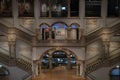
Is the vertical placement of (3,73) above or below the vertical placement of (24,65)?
below

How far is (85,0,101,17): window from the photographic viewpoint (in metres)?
49.6

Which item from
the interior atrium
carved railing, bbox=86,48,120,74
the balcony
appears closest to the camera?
carved railing, bbox=86,48,120,74

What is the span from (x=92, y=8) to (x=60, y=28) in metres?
5.01

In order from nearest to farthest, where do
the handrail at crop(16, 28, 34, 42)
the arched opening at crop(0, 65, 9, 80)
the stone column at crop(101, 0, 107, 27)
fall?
the arched opening at crop(0, 65, 9, 80) < the handrail at crop(16, 28, 34, 42) < the stone column at crop(101, 0, 107, 27)

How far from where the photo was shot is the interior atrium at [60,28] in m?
47.9

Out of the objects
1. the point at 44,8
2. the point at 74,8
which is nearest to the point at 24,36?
the point at 44,8

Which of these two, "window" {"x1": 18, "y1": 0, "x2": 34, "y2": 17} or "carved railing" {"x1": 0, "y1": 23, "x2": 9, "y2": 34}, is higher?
"window" {"x1": 18, "y1": 0, "x2": 34, "y2": 17}

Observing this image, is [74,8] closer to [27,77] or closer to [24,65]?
[24,65]

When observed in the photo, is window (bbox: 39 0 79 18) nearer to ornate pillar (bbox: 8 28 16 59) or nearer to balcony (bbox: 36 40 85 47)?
balcony (bbox: 36 40 85 47)

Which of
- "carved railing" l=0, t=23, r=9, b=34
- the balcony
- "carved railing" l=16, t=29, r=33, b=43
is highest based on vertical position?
"carved railing" l=0, t=23, r=9, b=34

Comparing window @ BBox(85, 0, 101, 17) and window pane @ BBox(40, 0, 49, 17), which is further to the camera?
window @ BBox(85, 0, 101, 17)

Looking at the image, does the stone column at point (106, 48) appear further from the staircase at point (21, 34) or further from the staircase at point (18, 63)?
the staircase at point (18, 63)

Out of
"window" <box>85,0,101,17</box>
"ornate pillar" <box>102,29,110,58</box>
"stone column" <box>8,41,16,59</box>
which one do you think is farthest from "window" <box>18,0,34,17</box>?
"ornate pillar" <box>102,29,110,58</box>

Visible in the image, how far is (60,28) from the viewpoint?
164 feet
